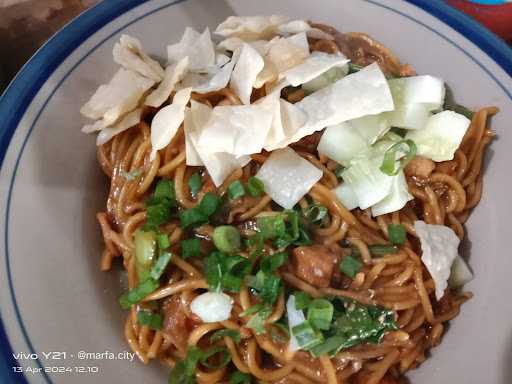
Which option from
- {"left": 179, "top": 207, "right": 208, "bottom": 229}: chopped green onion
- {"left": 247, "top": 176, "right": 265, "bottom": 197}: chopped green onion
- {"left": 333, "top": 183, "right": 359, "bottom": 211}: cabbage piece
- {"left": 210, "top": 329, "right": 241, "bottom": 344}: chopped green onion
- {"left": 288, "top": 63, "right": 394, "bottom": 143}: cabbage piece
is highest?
{"left": 288, "top": 63, "right": 394, "bottom": 143}: cabbage piece

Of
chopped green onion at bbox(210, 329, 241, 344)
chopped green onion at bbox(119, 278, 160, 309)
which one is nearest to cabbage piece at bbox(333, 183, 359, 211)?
chopped green onion at bbox(210, 329, 241, 344)

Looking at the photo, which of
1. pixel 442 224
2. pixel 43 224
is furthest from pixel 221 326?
pixel 442 224

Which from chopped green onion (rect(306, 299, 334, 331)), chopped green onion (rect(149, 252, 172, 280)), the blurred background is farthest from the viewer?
the blurred background

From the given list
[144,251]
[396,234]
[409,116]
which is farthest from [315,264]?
[409,116]

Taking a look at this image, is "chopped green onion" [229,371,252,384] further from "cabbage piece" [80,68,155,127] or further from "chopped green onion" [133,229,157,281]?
"cabbage piece" [80,68,155,127]

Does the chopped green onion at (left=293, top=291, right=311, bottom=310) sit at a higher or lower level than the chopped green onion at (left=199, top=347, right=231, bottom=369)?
higher

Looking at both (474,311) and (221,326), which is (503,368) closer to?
(474,311)

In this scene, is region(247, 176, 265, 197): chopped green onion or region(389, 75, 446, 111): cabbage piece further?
region(389, 75, 446, 111): cabbage piece
